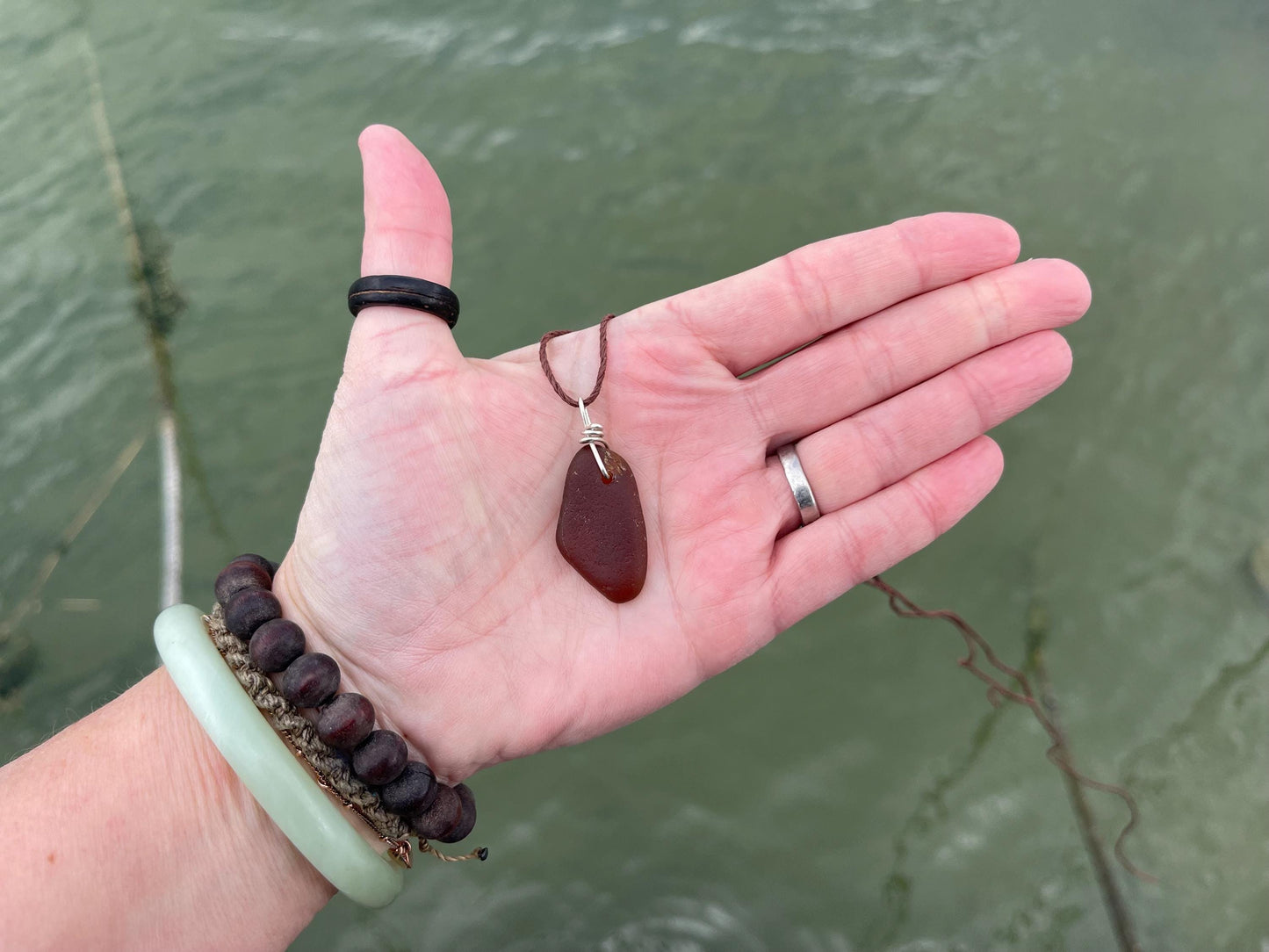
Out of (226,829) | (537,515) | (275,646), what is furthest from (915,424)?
(226,829)

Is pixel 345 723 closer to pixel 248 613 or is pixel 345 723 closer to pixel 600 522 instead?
pixel 248 613

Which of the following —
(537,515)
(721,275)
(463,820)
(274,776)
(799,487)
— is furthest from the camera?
(721,275)

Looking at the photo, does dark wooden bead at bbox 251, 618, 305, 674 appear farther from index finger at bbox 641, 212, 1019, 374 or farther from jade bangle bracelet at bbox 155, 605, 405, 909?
index finger at bbox 641, 212, 1019, 374

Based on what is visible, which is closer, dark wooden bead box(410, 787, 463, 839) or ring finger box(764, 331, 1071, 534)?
dark wooden bead box(410, 787, 463, 839)

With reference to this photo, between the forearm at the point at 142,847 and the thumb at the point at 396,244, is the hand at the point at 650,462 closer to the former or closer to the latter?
the thumb at the point at 396,244

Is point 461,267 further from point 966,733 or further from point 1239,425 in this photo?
point 1239,425

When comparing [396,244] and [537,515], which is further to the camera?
[537,515]

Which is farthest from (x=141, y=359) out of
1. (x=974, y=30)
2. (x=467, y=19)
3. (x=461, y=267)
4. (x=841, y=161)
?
(x=974, y=30)

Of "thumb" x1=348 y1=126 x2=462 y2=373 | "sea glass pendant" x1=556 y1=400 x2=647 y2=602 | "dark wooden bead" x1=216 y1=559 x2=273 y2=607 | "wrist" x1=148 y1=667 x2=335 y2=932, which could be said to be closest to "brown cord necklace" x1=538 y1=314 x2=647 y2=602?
"sea glass pendant" x1=556 y1=400 x2=647 y2=602
